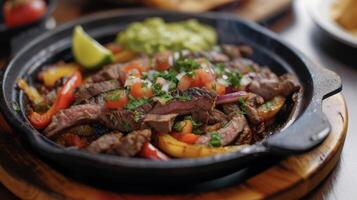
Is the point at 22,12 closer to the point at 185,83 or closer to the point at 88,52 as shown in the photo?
the point at 88,52

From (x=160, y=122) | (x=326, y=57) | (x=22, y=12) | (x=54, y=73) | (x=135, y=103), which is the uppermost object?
(x=22, y=12)

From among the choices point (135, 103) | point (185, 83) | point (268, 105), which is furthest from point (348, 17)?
point (135, 103)

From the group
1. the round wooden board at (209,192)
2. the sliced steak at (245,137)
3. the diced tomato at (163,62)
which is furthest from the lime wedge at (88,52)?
the sliced steak at (245,137)

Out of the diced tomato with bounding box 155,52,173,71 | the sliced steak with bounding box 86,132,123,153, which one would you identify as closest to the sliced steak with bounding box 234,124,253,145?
the sliced steak with bounding box 86,132,123,153

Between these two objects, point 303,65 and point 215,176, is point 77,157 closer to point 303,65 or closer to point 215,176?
point 215,176

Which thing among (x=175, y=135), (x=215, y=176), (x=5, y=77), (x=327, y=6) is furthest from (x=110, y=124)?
(x=327, y=6)

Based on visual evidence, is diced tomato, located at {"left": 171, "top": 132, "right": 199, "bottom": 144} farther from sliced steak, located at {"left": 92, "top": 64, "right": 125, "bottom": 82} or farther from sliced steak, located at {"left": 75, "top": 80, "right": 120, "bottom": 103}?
sliced steak, located at {"left": 92, "top": 64, "right": 125, "bottom": 82}
